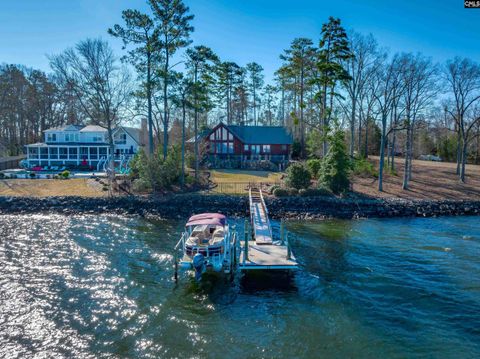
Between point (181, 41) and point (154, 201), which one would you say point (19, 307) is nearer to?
point (154, 201)

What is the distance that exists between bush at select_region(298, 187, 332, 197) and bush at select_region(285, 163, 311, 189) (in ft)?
3.95

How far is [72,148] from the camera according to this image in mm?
55000

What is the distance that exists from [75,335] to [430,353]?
1212cm

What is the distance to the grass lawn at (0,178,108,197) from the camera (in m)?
35.4

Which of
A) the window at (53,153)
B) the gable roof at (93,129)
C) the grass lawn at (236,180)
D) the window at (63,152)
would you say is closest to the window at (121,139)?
the gable roof at (93,129)

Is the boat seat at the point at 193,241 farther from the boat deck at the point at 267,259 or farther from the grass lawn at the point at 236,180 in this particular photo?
the grass lawn at the point at 236,180

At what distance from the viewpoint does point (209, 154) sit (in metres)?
57.2

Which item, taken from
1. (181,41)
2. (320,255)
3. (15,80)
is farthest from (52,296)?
(15,80)

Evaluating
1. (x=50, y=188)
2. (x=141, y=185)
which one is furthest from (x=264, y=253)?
(x=50, y=188)

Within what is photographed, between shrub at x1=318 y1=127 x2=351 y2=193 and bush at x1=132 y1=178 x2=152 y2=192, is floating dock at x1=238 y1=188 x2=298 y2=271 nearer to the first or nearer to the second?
shrub at x1=318 y1=127 x2=351 y2=193

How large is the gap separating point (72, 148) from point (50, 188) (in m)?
19.4

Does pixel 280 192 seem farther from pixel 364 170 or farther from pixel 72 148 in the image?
pixel 72 148

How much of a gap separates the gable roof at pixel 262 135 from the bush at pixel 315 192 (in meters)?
24.0

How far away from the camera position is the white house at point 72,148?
178ft
